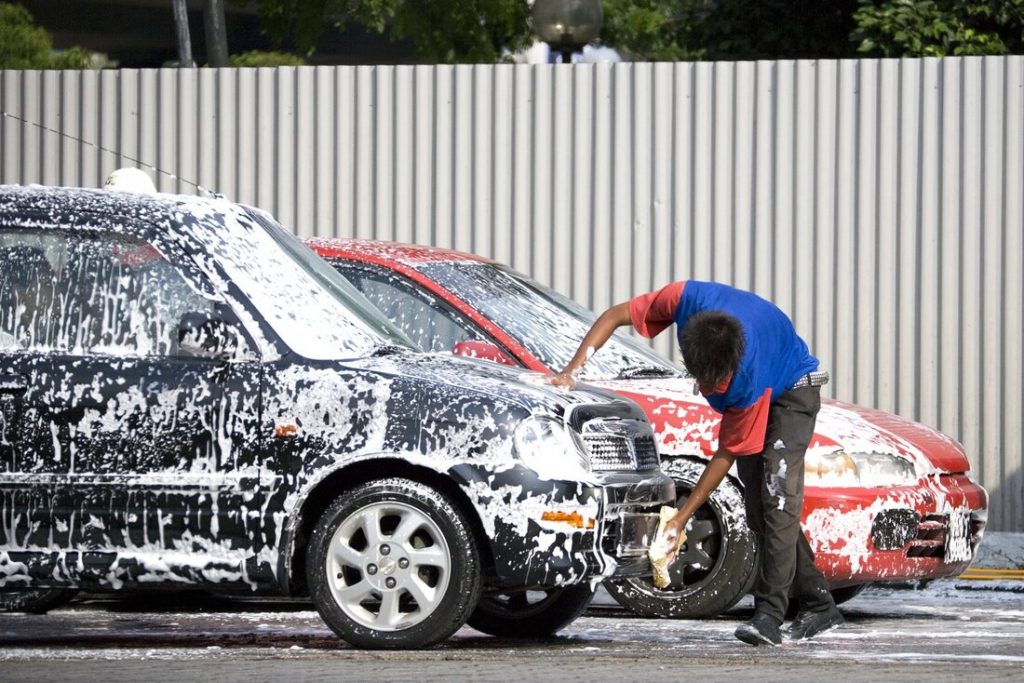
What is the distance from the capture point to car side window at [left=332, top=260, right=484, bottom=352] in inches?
383

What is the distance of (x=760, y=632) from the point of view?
8.13 meters

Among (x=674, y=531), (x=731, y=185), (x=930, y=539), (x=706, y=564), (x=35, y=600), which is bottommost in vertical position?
(x=35, y=600)

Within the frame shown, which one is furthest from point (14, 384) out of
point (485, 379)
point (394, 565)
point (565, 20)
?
point (565, 20)

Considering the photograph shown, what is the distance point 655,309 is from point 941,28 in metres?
10.7

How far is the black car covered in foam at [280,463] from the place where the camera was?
7684mm

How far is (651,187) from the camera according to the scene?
44.6 ft

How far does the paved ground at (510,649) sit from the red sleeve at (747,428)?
74cm

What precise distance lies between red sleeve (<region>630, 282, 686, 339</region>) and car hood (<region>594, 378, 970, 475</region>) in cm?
118

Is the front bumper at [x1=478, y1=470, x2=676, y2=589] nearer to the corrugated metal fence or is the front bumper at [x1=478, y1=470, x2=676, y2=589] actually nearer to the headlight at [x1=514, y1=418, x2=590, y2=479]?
the headlight at [x1=514, y1=418, x2=590, y2=479]

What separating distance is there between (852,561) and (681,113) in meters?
4.93

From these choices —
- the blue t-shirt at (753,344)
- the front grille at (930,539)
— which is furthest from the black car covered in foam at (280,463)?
the front grille at (930,539)

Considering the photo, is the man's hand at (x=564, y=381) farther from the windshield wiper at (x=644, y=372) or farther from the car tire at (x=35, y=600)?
the car tire at (x=35, y=600)

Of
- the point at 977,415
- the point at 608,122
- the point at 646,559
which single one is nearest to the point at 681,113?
the point at 608,122

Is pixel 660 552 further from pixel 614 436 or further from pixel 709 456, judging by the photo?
pixel 709 456
